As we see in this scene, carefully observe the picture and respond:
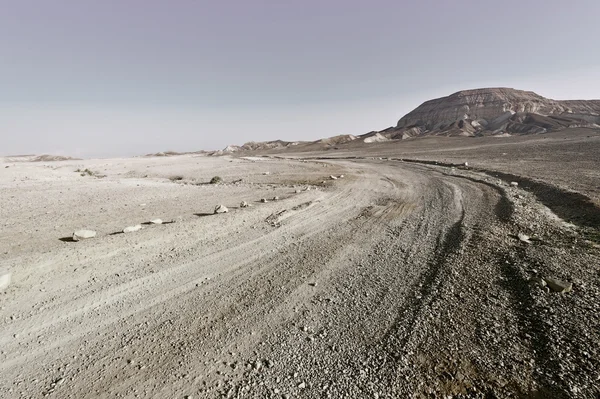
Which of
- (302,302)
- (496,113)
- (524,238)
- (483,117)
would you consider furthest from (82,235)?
(496,113)

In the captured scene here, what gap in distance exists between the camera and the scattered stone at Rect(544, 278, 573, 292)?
5.31 m

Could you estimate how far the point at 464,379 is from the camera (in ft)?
11.7

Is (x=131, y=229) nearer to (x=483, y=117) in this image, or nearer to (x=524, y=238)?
(x=524, y=238)

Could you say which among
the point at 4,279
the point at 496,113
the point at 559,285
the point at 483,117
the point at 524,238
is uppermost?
the point at 496,113

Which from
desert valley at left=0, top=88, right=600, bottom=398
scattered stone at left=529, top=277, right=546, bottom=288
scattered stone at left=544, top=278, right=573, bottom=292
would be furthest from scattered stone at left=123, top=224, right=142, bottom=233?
scattered stone at left=544, top=278, right=573, bottom=292

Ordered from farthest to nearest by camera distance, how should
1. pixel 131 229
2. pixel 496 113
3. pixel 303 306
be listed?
pixel 496 113, pixel 131 229, pixel 303 306

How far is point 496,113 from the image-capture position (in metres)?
115

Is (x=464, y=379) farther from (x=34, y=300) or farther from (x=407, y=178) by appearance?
(x=407, y=178)

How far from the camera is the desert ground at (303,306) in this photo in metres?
3.64

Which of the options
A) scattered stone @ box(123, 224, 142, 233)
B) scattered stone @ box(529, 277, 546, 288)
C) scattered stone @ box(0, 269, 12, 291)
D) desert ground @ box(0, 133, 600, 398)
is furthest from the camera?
scattered stone @ box(123, 224, 142, 233)

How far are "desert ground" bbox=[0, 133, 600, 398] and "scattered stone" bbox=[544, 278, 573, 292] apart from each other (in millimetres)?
32

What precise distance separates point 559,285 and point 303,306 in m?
4.96

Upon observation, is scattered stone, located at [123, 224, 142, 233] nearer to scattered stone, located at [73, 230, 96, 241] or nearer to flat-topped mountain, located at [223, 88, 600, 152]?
scattered stone, located at [73, 230, 96, 241]

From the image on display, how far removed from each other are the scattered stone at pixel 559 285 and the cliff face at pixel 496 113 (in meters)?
97.9
